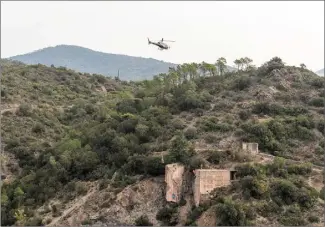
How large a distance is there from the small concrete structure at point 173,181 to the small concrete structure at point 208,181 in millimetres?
1526

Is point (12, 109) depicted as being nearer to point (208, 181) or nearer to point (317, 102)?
point (208, 181)

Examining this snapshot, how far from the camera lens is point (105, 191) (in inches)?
1266

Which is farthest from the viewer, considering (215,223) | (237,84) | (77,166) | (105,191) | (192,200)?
(237,84)

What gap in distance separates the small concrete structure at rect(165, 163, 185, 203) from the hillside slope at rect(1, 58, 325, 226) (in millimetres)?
572

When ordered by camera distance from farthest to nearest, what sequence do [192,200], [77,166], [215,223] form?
1. [77,166]
2. [192,200]
3. [215,223]

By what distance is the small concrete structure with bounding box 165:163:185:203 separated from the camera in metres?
30.7

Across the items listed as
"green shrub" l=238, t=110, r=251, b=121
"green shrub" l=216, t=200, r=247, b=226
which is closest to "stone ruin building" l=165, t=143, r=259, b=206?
"green shrub" l=216, t=200, r=247, b=226

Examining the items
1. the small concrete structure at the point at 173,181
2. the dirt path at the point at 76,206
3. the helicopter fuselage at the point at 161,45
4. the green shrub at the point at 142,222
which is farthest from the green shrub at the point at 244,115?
the dirt path at the point at 76,206

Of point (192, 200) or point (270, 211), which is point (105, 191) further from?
point (270, 211)

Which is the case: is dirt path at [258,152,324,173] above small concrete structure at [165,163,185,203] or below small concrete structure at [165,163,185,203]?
above

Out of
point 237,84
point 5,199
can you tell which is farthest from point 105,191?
point 237,84

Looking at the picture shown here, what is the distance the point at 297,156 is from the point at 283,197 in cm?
616

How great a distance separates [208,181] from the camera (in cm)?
2933

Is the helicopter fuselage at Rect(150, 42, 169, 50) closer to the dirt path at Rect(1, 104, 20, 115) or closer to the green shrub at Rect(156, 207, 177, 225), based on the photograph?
the green shrub at Rect(156, 207, 177, 225)
